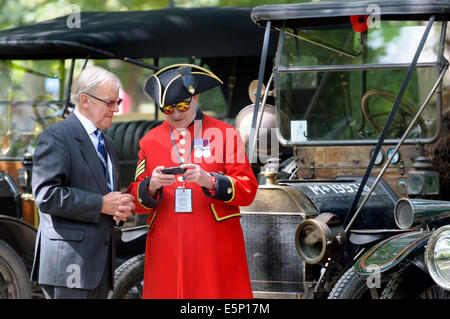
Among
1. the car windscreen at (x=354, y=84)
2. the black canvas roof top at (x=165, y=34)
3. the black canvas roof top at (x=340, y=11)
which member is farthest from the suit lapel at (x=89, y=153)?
the black canvas roof top at (x=165, y=34)

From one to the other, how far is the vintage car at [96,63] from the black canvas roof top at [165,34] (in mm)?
12

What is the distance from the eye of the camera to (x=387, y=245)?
405 cm

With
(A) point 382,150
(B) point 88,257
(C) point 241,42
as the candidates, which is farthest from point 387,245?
(C) point 241,42

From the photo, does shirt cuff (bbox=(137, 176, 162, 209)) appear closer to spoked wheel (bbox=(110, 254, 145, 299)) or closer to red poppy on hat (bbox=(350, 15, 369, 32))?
spoked wheel (bbox=(110, 254, 145, 299))

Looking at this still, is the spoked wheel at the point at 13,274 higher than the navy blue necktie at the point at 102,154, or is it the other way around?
the navy blue necktie at the point at 102,154

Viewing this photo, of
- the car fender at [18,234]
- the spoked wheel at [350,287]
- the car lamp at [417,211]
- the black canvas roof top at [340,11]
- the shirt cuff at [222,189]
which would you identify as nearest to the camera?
the shirt cuff at [222,189]

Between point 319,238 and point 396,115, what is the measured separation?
5.00ft

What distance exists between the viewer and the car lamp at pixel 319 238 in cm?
415

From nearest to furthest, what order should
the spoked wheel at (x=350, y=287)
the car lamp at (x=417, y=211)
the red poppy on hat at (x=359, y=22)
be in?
the car lamp at (x=417, y=211) < the spoked wheel at (x=350, y=287) < the red poppy on hat at (x=359, y=22)

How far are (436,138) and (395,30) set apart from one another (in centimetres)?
106

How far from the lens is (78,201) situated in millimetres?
3205

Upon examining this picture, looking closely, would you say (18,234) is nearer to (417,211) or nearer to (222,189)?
(222,189)

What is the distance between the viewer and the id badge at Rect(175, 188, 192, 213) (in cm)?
→ 347

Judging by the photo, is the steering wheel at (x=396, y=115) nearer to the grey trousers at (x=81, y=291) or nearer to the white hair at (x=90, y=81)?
the white hair at (x=90, y=81)
